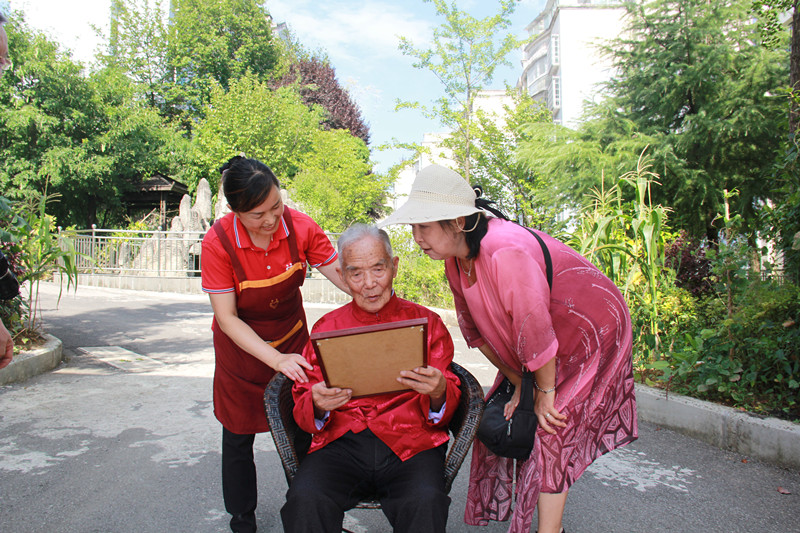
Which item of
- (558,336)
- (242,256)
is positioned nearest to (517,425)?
(558,336)

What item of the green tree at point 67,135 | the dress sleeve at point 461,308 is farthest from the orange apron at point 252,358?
the green tree at point 67,135

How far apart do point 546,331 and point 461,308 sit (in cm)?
49

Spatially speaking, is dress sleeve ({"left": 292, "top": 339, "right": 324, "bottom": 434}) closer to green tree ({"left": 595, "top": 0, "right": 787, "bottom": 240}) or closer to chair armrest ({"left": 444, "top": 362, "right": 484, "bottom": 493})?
chair armrest ({"left": 444, "top": 362, "right": 484, "bottom": 493})

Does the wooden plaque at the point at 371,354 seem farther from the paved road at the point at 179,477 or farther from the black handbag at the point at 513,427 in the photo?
the paved road at the point at 179,477

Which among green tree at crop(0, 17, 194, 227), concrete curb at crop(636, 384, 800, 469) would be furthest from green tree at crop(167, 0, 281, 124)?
concrete curb at crop(636, 384, 800, 469)

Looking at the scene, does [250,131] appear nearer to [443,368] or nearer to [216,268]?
[216,268]

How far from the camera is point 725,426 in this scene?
12.3ft

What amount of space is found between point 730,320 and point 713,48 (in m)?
9.62

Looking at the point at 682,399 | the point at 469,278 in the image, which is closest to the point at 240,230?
the point at 469,278

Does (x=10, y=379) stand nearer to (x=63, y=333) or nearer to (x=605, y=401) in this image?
(x=63, y=333)

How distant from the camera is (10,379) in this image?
5316mm

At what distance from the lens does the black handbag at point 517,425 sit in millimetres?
2158

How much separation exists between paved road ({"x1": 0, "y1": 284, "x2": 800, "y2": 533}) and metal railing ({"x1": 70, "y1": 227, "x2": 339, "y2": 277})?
35.3 ft

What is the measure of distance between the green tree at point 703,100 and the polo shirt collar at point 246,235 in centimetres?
1032
